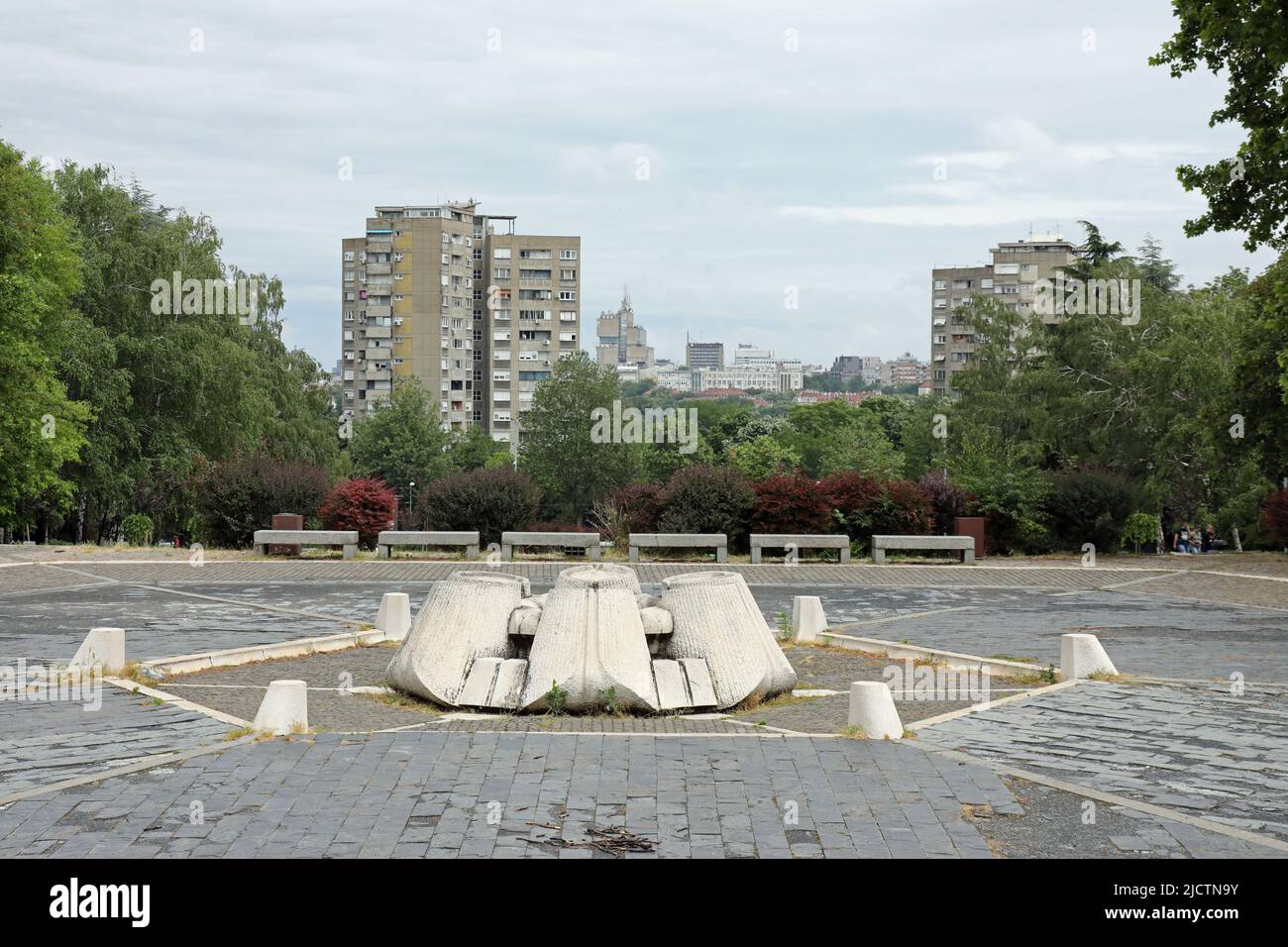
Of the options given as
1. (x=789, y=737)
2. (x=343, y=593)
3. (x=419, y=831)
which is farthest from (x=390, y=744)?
(x=343, y=593)

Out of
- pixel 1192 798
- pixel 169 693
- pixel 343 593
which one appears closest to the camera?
pixel 1192 798

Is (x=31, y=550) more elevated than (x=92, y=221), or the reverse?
(x=92, y=221)

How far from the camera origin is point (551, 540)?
25.9m

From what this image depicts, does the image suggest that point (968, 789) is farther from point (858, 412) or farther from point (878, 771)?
point (858, 412)

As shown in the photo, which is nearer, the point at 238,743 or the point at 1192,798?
the point at 1192,798

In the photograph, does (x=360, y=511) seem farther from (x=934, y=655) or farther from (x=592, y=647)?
(x=592, y=647)

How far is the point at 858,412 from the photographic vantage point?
110 m

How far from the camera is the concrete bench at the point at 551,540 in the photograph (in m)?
25.7

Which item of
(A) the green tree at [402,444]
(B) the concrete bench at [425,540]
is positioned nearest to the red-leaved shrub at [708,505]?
(B) the concrete bench at [425,540]

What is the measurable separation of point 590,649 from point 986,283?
145m

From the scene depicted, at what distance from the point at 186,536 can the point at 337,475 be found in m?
19.5

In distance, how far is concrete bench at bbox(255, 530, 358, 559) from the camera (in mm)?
25141

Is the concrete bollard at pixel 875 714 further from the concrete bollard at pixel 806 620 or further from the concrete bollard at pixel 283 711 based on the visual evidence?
the concrete bollard at pixel 806 620

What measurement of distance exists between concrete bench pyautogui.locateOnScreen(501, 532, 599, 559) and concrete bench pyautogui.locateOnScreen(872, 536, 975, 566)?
562 cm
